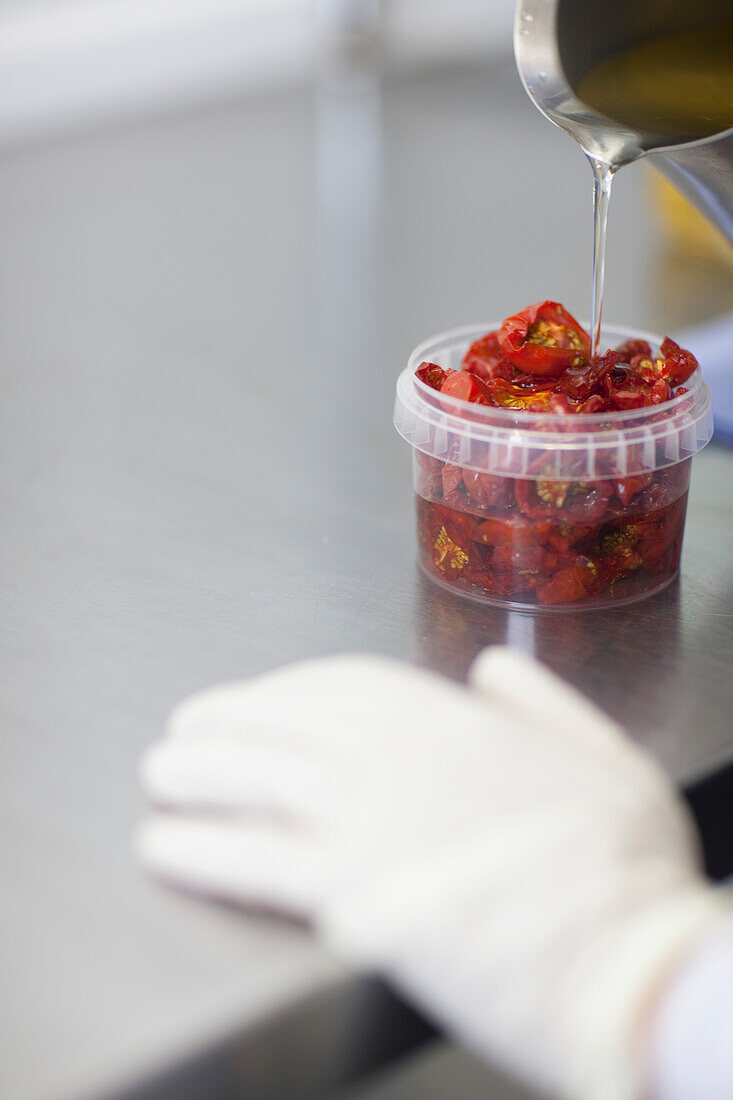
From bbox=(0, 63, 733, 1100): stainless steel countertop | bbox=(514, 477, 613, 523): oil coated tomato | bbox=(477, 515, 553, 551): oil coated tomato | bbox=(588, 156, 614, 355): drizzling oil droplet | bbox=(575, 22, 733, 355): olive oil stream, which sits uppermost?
bbox=(575, 22, 733, 355): olive oil stream

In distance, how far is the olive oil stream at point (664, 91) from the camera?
986 mm

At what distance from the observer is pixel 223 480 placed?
1.16 m

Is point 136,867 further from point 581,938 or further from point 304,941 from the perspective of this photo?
point 581,938

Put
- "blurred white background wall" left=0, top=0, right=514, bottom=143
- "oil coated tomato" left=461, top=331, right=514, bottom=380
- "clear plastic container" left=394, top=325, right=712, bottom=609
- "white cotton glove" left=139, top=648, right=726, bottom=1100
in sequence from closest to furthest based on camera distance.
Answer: "white cotton glove" left=139, top=648, right=726, bottom=1100
"clear plastic container" left=394, top=325, right=712, bottom=609
"oil coated tomato" left=461, top=331, right=514, bottom=380
"blurred white background wall" left=0, top=0, right=514, bottom=143

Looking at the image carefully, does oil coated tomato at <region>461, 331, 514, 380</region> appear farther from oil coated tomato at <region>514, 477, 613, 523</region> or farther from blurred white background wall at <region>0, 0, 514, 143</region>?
blurred white background wall at <region>0, 0, 514, 143</region>

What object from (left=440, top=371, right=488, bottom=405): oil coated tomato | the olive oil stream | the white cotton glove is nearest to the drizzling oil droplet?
the olive oil stream

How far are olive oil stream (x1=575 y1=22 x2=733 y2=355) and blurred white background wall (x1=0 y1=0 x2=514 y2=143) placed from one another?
1327mm

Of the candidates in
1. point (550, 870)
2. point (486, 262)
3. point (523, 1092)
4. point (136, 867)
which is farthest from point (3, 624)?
point (486, 262)

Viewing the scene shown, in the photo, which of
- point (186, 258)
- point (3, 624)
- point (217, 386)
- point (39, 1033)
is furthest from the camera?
point (186, 258)

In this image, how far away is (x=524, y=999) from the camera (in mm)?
634

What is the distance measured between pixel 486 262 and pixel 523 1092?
1.00 m

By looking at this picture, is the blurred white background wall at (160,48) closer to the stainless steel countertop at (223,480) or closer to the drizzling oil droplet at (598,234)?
the stainless steel countertop at (223,480)

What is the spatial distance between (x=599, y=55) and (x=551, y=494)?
14.4 inches

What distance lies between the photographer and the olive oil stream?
99cm
